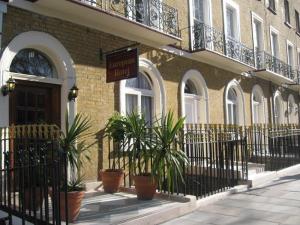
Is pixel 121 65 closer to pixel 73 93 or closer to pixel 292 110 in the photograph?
pixel 73 93

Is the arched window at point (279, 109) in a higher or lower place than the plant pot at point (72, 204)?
higher

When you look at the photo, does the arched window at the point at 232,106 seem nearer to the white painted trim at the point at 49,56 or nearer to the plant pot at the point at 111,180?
the plant pot at the point at 111,180

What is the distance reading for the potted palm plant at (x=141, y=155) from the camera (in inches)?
308

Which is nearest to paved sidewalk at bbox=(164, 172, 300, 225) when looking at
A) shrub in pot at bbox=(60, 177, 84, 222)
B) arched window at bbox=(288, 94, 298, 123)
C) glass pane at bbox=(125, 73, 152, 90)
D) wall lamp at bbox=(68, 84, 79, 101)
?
shrub in pot at bbox=(60, 177, 84, 222)

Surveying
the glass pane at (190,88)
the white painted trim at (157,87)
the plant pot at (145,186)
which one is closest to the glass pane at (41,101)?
the plant pot at (145,186)

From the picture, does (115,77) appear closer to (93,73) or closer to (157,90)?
(93,73)

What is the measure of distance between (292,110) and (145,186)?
58.0 feet

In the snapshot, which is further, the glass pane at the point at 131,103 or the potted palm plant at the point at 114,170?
the glass pane at the point at 131,103

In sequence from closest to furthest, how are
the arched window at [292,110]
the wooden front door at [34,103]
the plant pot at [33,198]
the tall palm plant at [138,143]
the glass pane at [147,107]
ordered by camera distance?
1. the plant pot at [33,198]
2. the tall palm plant at [138,143]
3. the wooden front door at [34,103]
4. the glass pane at [147,107]
5. the arched window at [292,110]

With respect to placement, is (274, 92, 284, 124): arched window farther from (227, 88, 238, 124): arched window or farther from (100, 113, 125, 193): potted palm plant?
(100, 113, 125, 193): potted palm plant

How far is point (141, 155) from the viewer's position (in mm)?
7992

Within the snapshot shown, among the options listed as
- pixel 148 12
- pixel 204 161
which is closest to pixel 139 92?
pixel 148 12

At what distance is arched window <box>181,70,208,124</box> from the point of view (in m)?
13.5

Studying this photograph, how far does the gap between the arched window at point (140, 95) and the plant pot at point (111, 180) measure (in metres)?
2.41
